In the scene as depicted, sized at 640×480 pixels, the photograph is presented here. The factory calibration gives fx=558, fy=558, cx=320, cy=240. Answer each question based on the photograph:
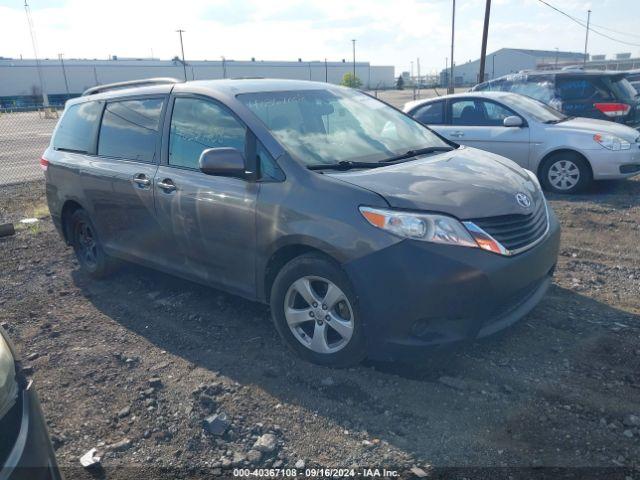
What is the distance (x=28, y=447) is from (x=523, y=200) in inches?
119

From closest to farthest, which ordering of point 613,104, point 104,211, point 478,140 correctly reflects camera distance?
point 104,211, point 478,140, point 613,104

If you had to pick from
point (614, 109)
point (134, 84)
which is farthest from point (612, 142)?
point (134, 84)

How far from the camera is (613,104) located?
9.86 m

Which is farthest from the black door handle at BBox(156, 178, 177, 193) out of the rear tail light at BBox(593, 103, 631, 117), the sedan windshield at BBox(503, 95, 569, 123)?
the rear tail light at BBox(593, 103, 631, 117)

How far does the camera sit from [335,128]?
415 centimetres

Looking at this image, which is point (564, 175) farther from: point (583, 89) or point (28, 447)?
point (28, 447)

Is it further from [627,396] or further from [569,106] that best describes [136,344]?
[569,106]

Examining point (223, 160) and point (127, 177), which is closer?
point (223, 160)

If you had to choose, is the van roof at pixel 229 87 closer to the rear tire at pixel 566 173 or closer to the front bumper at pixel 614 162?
the rear tire at pixel 566 173

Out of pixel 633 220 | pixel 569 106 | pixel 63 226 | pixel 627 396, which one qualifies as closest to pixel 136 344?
pixel 63 226

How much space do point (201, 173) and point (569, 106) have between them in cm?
830

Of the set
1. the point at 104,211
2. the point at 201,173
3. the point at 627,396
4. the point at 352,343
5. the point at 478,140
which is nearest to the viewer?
the point at 627,396

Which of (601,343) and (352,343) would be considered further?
(601,343)

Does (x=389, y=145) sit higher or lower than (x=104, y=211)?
higher
